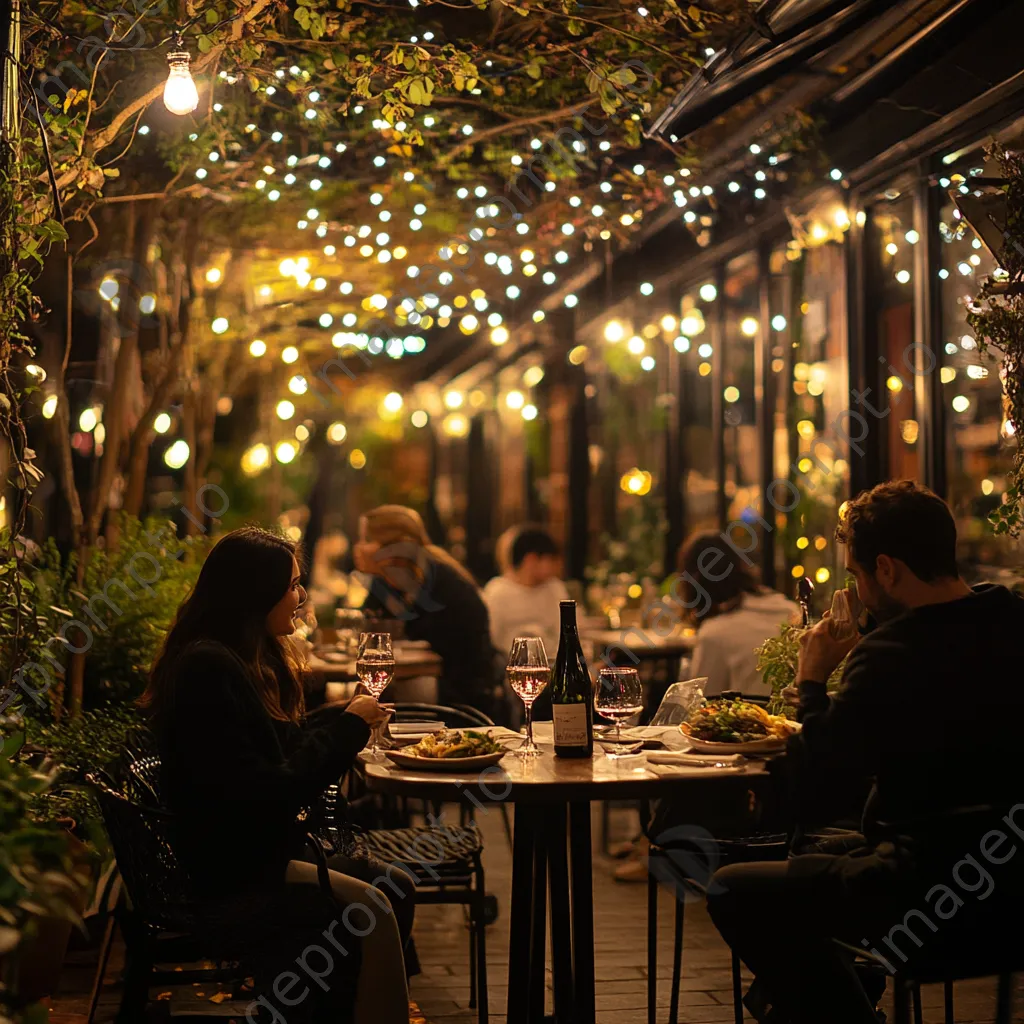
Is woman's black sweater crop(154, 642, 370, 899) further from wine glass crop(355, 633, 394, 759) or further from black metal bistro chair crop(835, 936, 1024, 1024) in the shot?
black metal bistro chair crop(835, 936, 1024, 1024)

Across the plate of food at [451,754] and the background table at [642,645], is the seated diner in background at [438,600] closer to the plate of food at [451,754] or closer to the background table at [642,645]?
the background table at [642,645]

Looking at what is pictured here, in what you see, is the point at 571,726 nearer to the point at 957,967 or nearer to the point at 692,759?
the point at 692,759

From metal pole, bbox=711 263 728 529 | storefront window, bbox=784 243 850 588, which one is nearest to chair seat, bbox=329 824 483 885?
storefront window, bbox=784 243 850 588

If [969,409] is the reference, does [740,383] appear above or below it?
above

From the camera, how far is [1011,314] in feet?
13.3

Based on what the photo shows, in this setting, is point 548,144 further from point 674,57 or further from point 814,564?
point 814,564

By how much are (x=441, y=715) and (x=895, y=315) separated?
3.15 metres

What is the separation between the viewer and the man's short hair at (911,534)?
2.80m

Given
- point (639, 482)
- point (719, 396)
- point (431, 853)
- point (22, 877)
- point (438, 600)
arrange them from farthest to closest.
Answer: point (639, 482) < point (719, 396) < point (438, 600) < point (431, 853) < point (22, 877)

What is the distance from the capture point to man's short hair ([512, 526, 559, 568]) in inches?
285

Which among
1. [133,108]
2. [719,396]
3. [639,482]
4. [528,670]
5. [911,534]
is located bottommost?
[528,670]

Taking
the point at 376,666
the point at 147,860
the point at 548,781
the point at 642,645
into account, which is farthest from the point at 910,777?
the point at 642,645

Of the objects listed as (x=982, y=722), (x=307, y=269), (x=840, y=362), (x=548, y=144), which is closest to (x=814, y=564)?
(x=840, y=362)

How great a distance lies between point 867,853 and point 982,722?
0.42m
